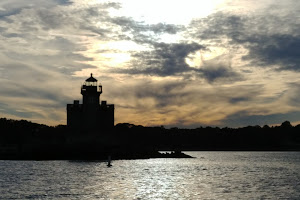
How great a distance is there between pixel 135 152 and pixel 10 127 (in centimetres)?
5592

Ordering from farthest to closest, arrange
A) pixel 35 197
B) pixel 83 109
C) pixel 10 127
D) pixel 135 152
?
1. pixel 10 127
2. pixel 135 152
3. pixel 83 109
4. pixel 35 197

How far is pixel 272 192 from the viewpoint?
163 ft

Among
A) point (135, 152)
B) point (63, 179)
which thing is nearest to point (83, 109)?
point (135, 152)

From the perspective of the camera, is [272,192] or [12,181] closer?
[272,192]

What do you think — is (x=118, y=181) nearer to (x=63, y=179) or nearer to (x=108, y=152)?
(x=63, y=179)

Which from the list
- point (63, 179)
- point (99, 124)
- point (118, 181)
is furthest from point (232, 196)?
point (99, 124)

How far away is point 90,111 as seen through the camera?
341ft

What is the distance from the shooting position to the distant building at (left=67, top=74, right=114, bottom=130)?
103750 mm

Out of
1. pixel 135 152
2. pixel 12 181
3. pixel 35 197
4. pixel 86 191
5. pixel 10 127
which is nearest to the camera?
pixel 35 197

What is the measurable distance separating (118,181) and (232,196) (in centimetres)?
1837

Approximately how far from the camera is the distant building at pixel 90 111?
340ft

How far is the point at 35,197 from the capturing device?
42938mm

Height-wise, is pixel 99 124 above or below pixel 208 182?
above

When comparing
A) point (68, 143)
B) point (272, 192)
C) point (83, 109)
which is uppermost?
point (83, 109)
